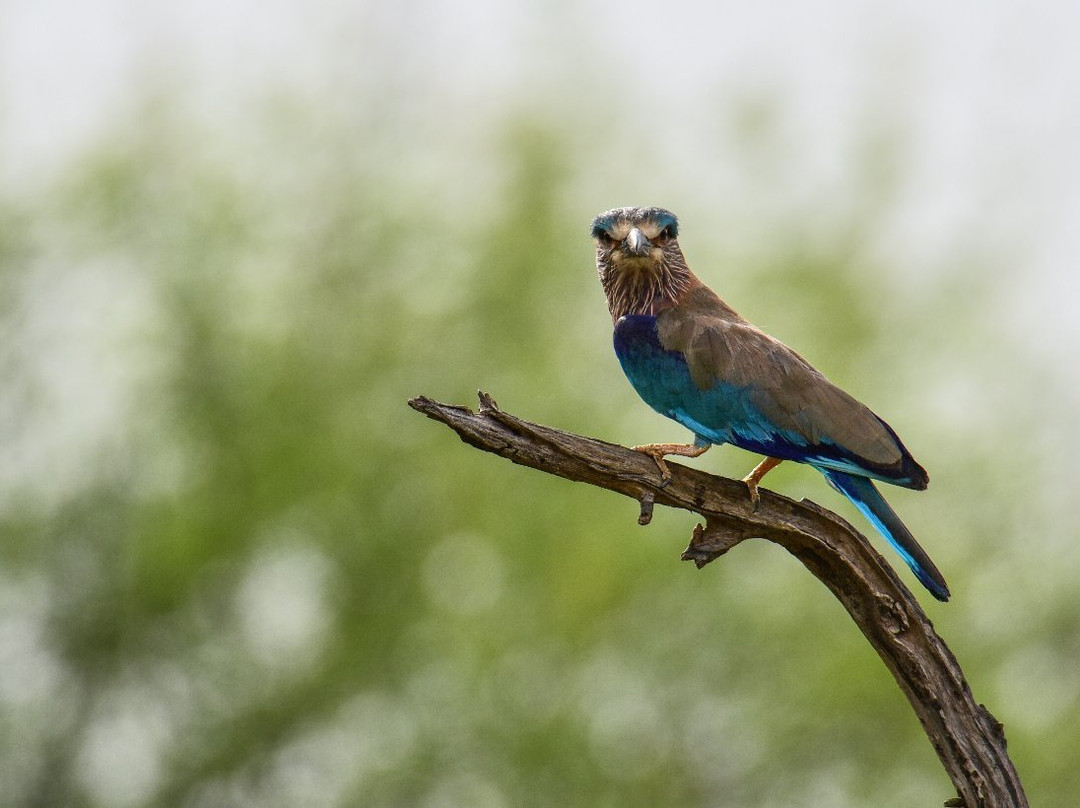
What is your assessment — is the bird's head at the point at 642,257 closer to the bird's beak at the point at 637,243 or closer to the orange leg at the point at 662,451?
the bird's beak at the point at 637,243

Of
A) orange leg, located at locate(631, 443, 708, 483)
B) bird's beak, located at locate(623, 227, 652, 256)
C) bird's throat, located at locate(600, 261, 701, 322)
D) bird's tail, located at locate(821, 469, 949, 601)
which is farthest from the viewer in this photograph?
bird's throat, located at locate(600, 261, 701, 322)

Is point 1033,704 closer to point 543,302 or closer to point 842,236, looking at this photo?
point 842,236

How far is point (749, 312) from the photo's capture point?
1772 cm

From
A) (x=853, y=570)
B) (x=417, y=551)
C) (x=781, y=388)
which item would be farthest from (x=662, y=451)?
(x=417, y=551)

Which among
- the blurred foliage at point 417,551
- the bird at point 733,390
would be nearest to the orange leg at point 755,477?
the bird at point 733,390

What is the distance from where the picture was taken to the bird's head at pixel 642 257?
264 inches

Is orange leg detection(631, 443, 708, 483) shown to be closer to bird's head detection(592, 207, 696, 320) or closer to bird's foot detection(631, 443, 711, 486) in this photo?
bird's foot detection(631, 443, 711, 486)

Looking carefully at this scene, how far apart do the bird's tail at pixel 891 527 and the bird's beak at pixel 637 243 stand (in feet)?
4.36

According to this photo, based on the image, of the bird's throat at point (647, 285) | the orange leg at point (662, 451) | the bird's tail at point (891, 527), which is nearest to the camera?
the bird's tail at point (891, 527)

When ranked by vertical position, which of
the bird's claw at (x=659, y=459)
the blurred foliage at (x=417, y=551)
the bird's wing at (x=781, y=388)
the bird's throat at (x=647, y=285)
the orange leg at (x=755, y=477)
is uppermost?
the blurred foliage at (x=417, y=551)

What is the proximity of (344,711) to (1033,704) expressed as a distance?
27.7 ft

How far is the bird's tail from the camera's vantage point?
18.7 ft

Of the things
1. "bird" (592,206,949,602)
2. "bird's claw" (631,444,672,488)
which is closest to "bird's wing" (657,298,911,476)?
"bird" (592,206,949,602)

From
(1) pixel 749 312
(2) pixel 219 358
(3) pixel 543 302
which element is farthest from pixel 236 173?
(1) pixel 749 312
